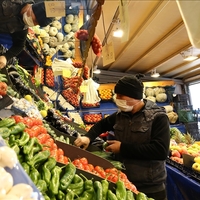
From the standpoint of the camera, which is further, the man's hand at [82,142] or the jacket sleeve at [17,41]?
the jacket sleeve at [17,41]

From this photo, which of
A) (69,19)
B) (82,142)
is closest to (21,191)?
(82,142)

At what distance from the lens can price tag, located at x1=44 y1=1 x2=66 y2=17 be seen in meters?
2.02

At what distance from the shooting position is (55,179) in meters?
1.38

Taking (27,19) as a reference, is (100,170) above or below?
below

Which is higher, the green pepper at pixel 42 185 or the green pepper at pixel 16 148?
the green pepper at pixel 16 148

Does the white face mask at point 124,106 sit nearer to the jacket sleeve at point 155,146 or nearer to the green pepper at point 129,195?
the jacket sleeve at point 155,146

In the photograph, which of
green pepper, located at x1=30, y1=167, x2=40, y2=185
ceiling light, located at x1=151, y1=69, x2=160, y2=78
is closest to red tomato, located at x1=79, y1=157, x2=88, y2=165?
green pepper, located at x1=30, y1=167, x2=40, y2=185

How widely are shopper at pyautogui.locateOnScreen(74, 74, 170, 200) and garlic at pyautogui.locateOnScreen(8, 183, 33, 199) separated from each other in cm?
162

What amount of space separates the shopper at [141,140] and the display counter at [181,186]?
1.18 ft

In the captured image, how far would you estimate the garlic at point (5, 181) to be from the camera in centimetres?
70

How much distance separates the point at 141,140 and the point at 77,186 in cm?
110

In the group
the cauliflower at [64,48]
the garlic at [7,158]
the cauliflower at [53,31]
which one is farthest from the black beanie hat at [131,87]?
→ the cauliflower at [64,48]

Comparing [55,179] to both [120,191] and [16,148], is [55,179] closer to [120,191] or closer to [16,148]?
[16,148]

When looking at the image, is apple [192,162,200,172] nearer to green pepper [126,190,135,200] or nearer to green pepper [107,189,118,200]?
green pepper [126,190,135,200]
